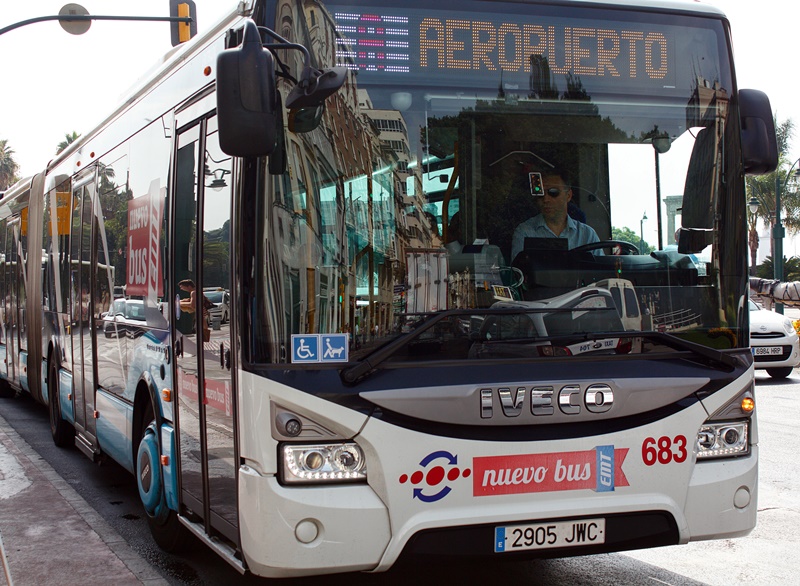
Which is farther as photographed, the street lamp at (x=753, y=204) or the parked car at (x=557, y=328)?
the street lamp at (x=753, y=204)

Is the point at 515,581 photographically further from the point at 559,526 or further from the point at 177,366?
the point at 177,366

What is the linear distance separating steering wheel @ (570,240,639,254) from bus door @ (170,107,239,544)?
1.64 metres

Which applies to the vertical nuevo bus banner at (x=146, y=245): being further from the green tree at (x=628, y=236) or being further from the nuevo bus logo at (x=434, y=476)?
the green tree at (x=628, y=236)

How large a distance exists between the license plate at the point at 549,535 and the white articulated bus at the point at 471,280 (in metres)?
0.01

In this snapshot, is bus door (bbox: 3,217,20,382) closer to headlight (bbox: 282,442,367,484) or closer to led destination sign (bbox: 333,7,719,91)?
led destination sign (bbox: 333,7,719,91)

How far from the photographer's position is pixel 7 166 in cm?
7475

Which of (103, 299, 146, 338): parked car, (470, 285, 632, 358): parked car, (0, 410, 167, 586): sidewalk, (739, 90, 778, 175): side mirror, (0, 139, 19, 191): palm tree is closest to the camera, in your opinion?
(470, 285, 632, 358): parked car

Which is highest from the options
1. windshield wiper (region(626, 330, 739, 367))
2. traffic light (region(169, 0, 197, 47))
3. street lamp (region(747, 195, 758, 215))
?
traffic light (region(169, 0, 197, 47))

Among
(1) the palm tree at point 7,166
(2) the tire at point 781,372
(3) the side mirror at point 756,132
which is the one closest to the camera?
(3) the side mirror at point 756,132

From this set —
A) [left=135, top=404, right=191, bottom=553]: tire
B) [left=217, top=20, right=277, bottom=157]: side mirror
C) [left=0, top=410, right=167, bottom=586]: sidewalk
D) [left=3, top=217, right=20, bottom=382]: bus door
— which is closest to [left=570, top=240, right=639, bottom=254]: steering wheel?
[left=217, top=20, right=277, bottom=157]: side mirror

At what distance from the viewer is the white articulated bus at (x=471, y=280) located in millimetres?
4203

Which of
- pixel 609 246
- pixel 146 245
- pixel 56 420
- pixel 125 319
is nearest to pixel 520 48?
pixel 609 246

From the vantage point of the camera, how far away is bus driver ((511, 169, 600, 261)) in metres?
4.55

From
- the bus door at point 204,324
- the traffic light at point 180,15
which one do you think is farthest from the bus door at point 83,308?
the traffic light at point 180,15
